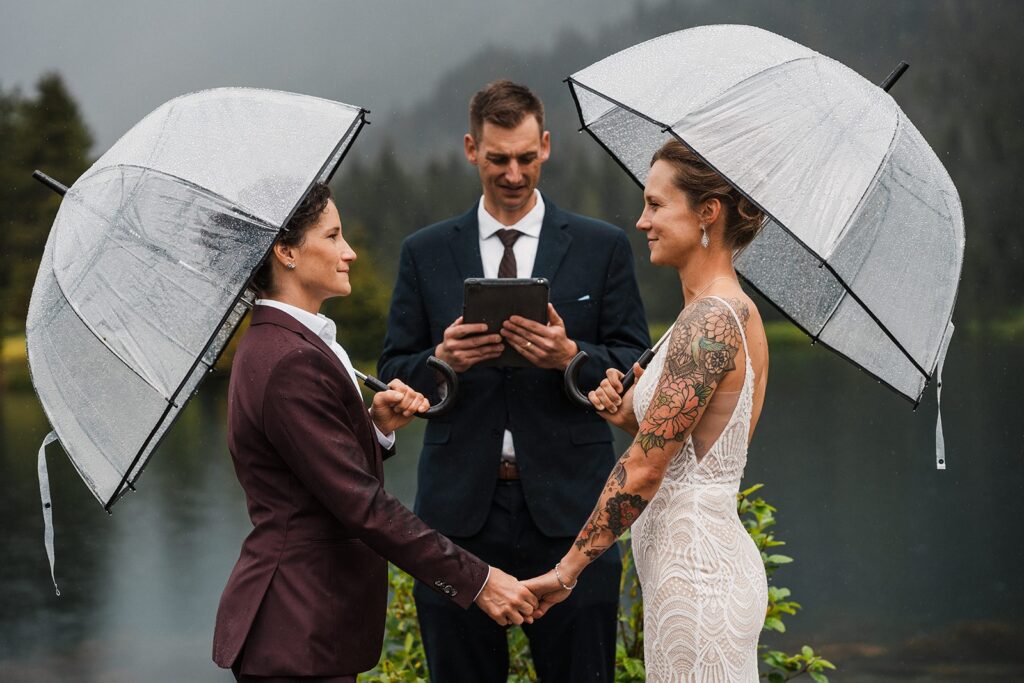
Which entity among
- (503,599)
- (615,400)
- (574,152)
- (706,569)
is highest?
(574,152)

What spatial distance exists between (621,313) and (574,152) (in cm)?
191

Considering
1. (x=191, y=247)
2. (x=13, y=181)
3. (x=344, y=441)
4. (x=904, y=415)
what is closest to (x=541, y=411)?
(x=344, y=441)

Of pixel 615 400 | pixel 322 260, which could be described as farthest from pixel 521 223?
pixel 322 260

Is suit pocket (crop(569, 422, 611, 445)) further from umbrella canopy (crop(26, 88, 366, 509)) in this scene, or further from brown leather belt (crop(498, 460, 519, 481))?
umbrella canopy (crop(26, 88, 366, 509))

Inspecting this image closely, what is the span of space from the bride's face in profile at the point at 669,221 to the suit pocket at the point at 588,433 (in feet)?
2.46

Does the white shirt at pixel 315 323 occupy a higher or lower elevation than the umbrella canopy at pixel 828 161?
lower

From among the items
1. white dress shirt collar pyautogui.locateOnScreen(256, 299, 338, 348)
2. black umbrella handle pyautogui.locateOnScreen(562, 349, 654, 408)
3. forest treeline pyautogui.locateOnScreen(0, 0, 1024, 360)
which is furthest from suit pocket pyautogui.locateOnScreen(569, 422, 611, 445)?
forest treeline pyautogui.locateOnScreen(0, 0, 1024, 360)

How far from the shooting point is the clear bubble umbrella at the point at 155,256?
2.27 metres

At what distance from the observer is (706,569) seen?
2520 mm

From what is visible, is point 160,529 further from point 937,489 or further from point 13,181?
point 937,489

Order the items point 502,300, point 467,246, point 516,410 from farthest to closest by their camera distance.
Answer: point 467,246 → point 516,410 → point 502,300

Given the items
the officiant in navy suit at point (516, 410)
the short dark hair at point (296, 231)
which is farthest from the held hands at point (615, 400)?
the short dark hair at point (296, 231)

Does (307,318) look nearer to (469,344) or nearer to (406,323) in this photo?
(469,344)

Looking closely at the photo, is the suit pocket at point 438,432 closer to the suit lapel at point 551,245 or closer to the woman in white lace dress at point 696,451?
the suit lapel at point 551,245
